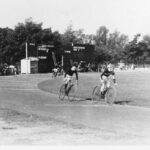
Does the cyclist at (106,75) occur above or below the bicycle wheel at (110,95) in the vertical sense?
above

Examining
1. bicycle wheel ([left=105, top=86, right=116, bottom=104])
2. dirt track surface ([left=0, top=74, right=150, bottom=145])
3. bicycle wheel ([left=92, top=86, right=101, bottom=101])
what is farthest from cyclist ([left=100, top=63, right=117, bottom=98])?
dirt track surface ([left=0, top=74, right=150, bottom=145])

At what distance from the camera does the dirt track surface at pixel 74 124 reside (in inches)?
365

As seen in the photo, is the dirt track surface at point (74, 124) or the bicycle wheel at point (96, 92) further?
the bicycle wheel at point (96, 92)

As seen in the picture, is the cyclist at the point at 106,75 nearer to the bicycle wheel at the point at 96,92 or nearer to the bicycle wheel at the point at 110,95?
the bicycle wheel at the point at 110,95

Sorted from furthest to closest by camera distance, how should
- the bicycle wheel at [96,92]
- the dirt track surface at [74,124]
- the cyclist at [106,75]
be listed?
the bicycle wheel at [96,92] → the cyclist at [106,75] → the dirt track surface at [74,124]

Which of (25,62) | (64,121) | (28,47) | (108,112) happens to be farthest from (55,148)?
(28,47)

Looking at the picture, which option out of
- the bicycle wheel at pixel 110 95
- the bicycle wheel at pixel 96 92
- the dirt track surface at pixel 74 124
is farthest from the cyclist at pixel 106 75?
the dirt track surface at pixel 74 124

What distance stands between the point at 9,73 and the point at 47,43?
2547 centimetres

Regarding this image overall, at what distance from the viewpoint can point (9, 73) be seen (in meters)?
68.1

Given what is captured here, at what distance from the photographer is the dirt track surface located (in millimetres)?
9266

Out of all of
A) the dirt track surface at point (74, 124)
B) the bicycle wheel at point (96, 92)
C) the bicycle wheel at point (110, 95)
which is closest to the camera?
the dirt track surface at point (74, 124)

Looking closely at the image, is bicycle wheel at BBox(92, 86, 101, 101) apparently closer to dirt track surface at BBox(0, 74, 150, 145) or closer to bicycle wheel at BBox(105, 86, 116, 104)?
bicycle wheel at BBox(105, 86, 116, 104)

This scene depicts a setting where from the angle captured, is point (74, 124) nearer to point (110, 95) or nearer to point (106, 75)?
point (110, 95)

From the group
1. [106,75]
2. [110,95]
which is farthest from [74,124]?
[106,75]
